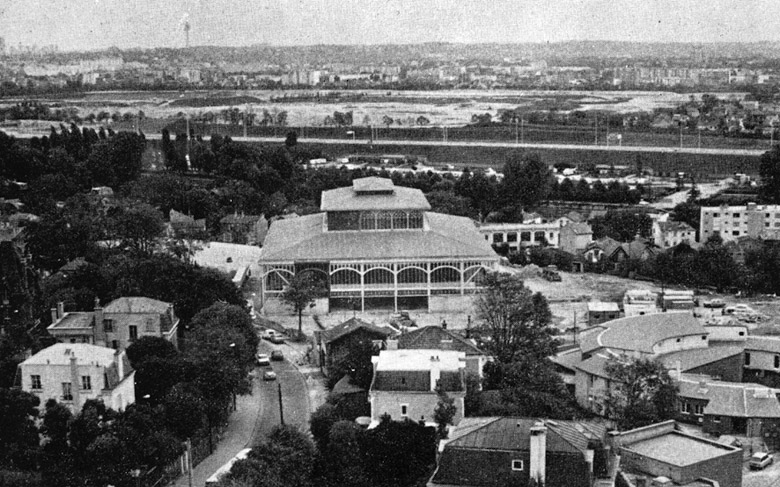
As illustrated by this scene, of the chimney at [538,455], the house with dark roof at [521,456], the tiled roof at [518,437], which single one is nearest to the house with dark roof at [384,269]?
the tiled roof at [518,437]

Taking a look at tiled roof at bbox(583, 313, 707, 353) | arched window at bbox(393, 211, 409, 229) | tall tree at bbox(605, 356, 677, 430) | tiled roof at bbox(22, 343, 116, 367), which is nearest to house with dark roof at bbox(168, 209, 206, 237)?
arched window at bbox(393, 211, 409, 229)

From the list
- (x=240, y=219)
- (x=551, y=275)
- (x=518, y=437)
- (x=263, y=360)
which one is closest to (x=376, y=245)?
(x=551, y=275)

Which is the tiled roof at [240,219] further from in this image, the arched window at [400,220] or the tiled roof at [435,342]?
the tiled roof at [435,342]

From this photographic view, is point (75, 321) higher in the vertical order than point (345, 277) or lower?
higher

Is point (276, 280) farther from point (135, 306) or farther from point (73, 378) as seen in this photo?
point (73, 378)

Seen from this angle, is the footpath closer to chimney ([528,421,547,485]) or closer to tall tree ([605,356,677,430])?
chimney ([528,421,547,485])

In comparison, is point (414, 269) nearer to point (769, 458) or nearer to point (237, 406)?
point (237, 406)
